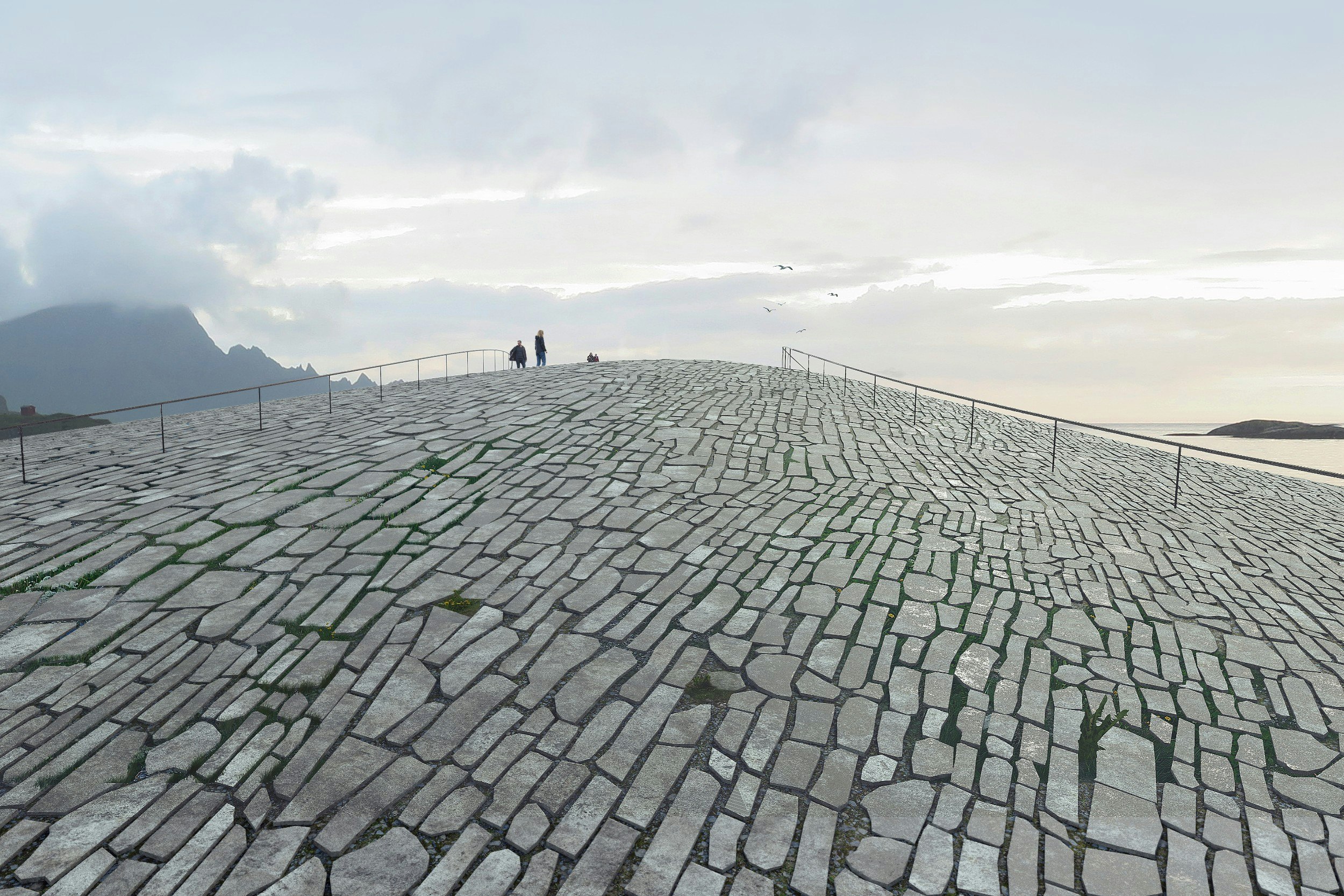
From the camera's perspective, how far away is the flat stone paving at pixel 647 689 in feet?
11.2

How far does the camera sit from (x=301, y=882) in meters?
3.23

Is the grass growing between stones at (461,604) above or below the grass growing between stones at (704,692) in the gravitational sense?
above

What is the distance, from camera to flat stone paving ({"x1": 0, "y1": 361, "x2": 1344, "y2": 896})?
342cm

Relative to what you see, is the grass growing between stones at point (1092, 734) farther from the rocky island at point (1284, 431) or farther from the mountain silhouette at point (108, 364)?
the mountain silhouette at point (108, 364)

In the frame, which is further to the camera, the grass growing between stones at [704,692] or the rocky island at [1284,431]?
the rocky island at [1284,431]

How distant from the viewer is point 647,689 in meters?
4.58

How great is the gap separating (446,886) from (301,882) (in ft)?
2.24

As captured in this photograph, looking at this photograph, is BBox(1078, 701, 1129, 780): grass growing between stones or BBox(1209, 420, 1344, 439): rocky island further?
BBox(1209, 420, 1344, 439): rocky island

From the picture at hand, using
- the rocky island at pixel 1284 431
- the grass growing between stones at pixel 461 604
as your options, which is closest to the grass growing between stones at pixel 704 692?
the grass growing between stones at pixel 461 604

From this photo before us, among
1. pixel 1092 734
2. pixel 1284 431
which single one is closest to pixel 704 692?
pixel 1092 734

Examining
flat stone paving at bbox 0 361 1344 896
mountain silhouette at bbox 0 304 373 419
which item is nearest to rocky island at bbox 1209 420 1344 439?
flat stone paving at bbox 0 361 1344 896

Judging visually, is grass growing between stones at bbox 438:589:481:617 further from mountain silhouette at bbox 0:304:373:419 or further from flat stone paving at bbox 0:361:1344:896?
mountain silhouette at bbox 0:304:373:419

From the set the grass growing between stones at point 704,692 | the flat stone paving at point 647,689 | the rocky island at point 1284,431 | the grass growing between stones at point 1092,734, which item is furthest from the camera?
the rocky island at point 1284,431

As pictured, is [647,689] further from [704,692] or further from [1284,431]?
[1284,431]
